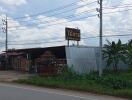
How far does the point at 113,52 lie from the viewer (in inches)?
1742

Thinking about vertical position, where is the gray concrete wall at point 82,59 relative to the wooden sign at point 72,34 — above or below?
below

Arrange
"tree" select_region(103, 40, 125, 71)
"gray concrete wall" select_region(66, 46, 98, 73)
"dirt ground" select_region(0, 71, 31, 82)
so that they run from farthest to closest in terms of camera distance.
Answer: "tree" select_region(103, 40, 125, 71), "gray concrete wall" select_region(66, 46, 98, 73), "dirt ground" select_region(0, 71, 31, 82)

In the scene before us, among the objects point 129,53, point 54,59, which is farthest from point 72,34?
point 54,59

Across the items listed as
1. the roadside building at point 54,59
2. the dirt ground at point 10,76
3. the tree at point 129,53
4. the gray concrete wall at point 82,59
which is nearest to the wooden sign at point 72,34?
the roadside building at point 54,59

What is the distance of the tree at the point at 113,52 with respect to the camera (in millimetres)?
44312

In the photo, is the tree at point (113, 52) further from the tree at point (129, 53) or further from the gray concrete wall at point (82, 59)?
the gray concrete wall at point (82, 59)

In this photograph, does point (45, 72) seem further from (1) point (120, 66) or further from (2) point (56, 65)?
(1) point (120, 66)

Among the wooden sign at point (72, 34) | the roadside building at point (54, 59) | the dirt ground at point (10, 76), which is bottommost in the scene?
the dirt ground at point (10, 76)

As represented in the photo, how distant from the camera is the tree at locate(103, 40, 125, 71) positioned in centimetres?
4431

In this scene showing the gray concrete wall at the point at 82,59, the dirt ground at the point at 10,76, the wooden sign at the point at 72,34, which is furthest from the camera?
the wooden sign at the point at 72,34

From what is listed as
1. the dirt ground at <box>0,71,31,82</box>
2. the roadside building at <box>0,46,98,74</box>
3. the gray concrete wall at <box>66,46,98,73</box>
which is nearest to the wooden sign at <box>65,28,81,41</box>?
the roadside building at <box>0,46,98,74</box>

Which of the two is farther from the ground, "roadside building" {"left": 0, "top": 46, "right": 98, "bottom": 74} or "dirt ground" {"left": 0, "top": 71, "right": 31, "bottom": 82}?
"roadside building" {"left": 0, "top": 46, "right": 98, "bottom": 74}

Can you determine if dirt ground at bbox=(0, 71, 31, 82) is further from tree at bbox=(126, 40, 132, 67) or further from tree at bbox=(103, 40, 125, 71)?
tree at bbox=(126, 40, 132, 67)

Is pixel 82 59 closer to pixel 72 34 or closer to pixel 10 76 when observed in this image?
pixel 72 34
